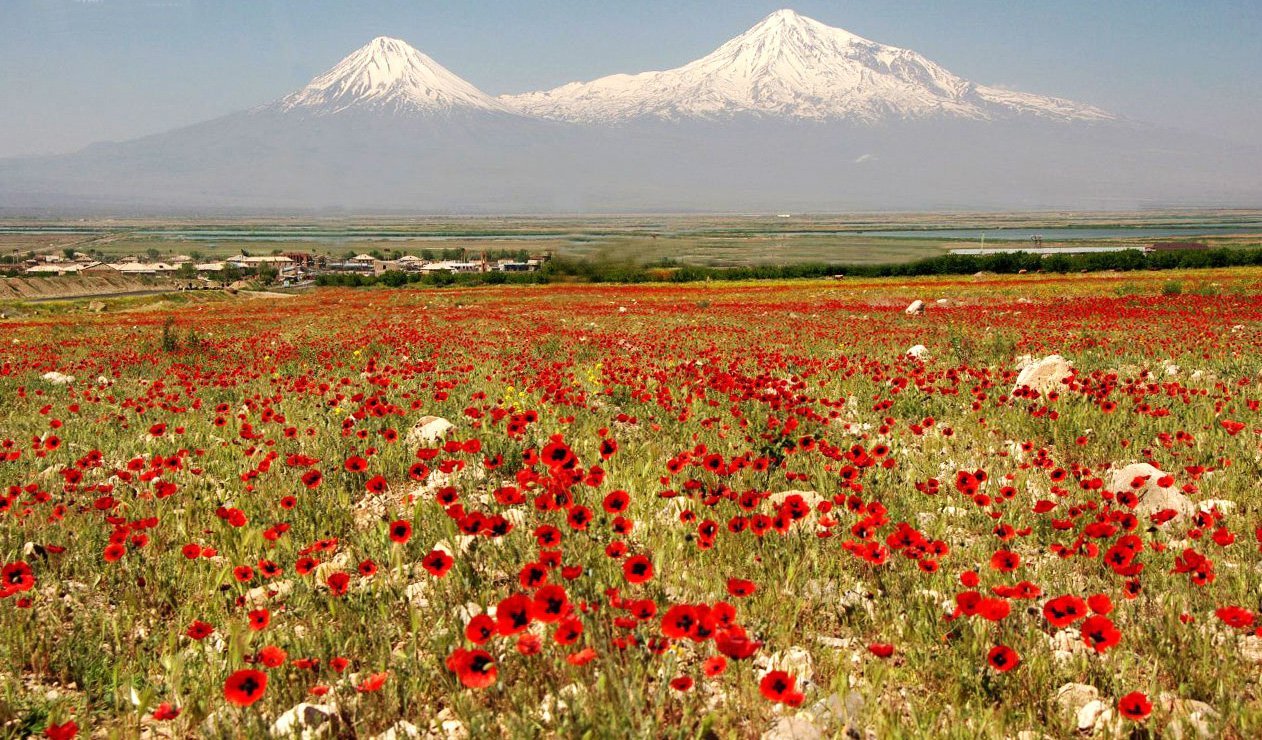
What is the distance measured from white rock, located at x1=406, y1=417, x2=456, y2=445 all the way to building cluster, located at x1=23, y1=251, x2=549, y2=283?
115 m

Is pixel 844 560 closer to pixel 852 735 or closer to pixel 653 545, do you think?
pixel 653 545

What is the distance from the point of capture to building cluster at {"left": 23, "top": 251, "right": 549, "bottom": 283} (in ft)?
421

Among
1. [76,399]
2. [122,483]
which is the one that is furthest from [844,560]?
[76,399]

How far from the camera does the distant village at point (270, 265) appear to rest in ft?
409

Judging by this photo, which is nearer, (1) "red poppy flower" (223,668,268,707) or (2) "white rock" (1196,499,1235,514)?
(1) "red poppy flower" (223,668,268,707)

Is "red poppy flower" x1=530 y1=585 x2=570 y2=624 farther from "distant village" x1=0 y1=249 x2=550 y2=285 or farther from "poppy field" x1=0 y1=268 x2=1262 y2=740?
"distant village" x1=0 y1=249 x2=550 y2=285

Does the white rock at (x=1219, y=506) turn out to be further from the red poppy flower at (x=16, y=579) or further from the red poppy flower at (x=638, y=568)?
the red poppy flower at (x=16, y=579)

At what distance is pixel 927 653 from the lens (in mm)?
2961

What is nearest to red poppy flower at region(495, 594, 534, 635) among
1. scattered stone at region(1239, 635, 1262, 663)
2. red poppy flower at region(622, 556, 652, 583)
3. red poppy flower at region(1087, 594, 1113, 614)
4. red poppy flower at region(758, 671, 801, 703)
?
red poppy flower at region(622, 556, 652, 583)

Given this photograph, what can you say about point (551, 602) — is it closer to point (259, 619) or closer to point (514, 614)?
point (514, 614)

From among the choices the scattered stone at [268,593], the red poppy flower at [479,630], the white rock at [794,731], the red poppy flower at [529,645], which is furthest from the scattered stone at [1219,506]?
the scattered stone at [268,593]

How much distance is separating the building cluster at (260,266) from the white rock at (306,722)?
11986 centimetres

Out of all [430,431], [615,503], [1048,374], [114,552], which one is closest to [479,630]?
[615,503]

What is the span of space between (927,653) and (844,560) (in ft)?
3.02
